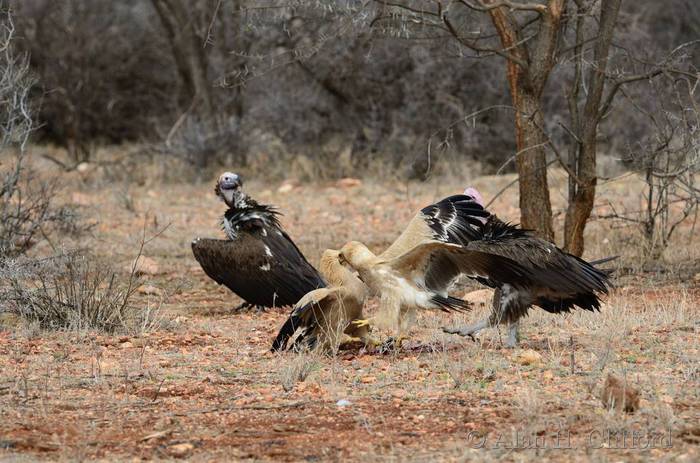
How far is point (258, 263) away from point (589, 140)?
284cm

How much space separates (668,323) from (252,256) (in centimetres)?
329

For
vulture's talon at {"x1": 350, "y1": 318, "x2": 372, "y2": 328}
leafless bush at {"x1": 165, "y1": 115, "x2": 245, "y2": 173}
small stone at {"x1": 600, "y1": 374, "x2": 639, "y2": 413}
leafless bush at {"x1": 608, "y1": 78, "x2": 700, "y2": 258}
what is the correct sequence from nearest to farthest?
small stone at {"x1": 600, "y1": 374, "x2": 639, "y2": 413}, vulture's talon at {"x1": 350, "y1": 318, "x2": 372, "y2": 328}, leafless bush at {"x1": 608, "y1": 78, "x2": 700, "y2": 258}, leafless bush at {"x1": 165, "y1": 115, "x2": 245, "y2": 173}

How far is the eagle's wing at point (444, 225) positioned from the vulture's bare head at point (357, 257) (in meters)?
0.08

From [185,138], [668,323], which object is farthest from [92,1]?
[668,323]

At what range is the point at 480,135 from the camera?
15859 mm

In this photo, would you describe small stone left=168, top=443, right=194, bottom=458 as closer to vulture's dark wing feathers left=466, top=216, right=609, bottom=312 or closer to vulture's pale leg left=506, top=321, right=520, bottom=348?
vulture's dark wing feathers left=466, top=216, right=609, bottom=312

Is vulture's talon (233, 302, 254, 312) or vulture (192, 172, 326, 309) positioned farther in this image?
vulture's talon (233, 302, 254, 312)

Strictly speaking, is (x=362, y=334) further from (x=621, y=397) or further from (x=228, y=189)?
(x=228, y=189)

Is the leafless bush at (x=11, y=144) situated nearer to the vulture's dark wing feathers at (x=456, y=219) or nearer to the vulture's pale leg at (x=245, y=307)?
the vulture's pale leg at (x=245, y=307)

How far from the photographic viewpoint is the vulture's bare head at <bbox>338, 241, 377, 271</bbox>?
21.9 feet

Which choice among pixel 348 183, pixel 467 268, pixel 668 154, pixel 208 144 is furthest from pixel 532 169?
pixel 208 144

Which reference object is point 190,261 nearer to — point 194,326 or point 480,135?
point 194,326

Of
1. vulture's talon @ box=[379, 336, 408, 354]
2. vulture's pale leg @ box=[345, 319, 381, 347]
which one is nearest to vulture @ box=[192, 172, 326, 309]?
vulture's pale leg @ box=[345, 319, 381, 347]

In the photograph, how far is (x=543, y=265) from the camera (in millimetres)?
6441
